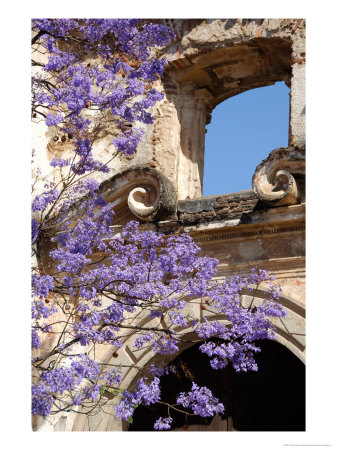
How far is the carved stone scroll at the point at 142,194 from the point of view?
747cm

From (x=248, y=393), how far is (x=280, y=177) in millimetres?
1597

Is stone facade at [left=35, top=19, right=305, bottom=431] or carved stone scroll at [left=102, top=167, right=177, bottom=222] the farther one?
carved stone scroll at [left=102, top=167, right=177, bottom=222]

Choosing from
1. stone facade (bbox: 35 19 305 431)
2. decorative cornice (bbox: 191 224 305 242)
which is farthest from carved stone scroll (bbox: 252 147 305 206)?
decorative cornice (bbox: 191 224 305 242)

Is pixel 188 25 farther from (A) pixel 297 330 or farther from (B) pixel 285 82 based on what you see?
(A) pixel 297 330

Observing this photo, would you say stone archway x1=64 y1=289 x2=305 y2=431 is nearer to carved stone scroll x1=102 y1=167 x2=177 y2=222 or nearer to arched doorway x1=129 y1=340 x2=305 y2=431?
arched doorway x1=129 y1=340 x2=305 y2=431

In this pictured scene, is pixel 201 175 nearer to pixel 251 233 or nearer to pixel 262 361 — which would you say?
pixel 251 233

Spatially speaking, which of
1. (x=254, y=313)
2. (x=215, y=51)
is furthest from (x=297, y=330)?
(x=215, y=51)

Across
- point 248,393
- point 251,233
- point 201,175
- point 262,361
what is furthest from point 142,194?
point 248,393

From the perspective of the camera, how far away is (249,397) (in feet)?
23.1

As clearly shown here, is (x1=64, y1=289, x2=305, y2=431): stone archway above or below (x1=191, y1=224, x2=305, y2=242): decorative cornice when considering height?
below

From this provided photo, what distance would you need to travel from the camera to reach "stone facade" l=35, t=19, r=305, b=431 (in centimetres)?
698

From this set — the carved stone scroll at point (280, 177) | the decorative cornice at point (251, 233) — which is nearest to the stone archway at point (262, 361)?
the decorative cornice at point (251, 233)

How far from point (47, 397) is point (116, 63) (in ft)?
8.33

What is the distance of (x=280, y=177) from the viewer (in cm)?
704
